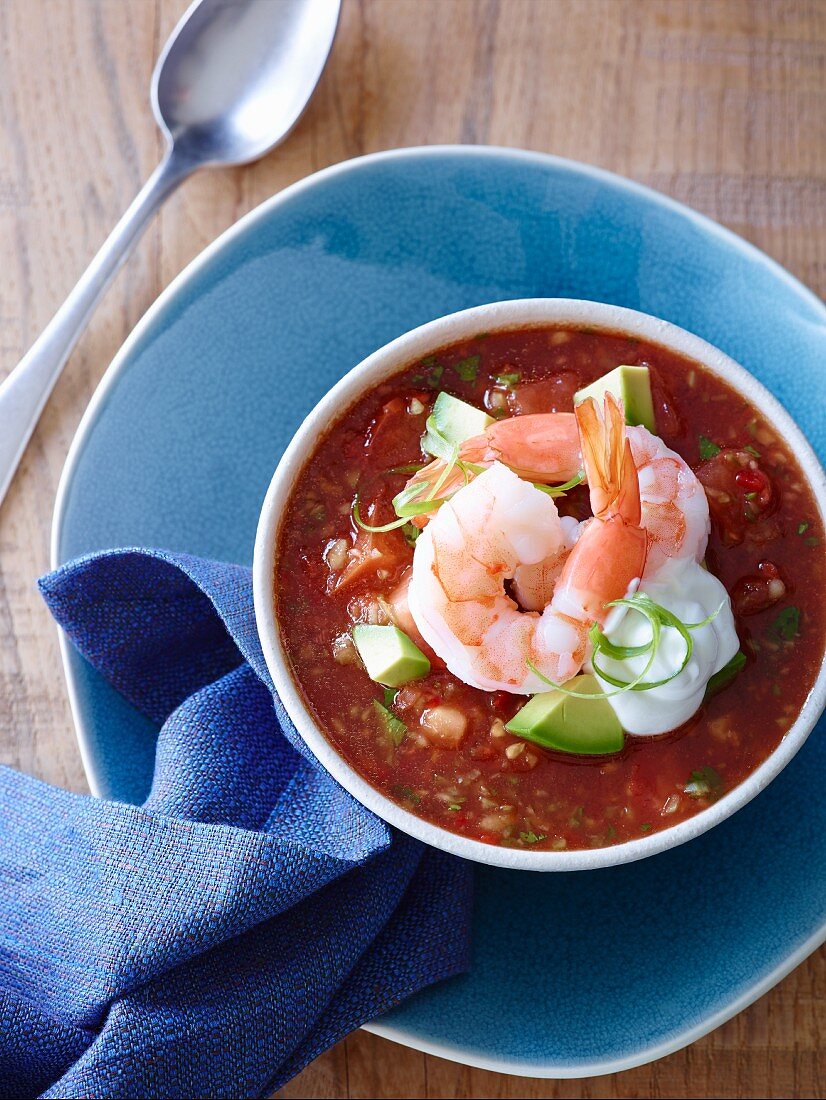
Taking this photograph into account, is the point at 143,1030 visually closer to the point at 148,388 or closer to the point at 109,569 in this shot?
the point at 109,569

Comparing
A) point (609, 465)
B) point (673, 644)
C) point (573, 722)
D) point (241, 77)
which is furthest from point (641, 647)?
point (241, 77)

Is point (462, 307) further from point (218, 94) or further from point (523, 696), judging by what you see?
point (523, 696)

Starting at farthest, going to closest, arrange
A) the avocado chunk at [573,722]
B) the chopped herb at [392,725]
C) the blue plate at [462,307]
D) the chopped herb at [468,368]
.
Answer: the blue plate at [462,307] → the chopped herb at [468,368] → the chopped herb at [392,725] → the avocado chunk at [573,722]

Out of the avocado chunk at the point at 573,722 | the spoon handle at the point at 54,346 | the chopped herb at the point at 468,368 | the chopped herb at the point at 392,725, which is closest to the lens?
the avocado chunk at the point at 573,722

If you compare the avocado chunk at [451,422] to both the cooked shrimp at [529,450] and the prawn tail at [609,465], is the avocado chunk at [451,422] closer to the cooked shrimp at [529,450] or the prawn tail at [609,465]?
the cooked shrimp at [529,450]

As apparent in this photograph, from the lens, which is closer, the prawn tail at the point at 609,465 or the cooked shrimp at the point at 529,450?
the prawn tail at the point at 609,465

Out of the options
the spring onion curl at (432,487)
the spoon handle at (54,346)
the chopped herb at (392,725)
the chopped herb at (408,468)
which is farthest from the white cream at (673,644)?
the spoon handle at (54,346)

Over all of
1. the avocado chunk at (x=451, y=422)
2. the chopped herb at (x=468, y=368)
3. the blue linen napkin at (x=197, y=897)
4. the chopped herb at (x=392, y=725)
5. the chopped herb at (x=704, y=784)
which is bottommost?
the blue linen napkin at (x=197, y=897)
